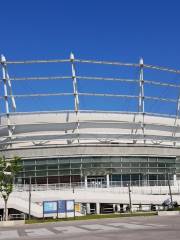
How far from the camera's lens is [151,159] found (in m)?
78.6

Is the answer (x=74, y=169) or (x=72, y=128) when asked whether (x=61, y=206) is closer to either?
(x=74, y=169)

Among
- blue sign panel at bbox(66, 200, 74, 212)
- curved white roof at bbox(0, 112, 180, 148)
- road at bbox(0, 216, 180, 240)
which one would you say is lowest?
road at bbox(0, 216, 180, 240)

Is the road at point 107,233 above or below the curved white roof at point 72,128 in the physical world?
below

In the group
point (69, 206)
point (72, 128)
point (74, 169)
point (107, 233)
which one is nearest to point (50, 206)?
point (69, 206)

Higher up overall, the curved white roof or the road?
the curved white roof

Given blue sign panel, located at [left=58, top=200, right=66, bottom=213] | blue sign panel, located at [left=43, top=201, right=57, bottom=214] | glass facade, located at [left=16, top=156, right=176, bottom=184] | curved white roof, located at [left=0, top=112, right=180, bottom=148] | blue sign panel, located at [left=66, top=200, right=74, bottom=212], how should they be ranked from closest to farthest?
blue sign panel, located at [left=43, top=201, right=57, bottom=214], blue sign panel, located at [left=58, top=200, right=66, bottom=213], blue sign panel, located at [left=66, top=200, right=74, bottom=212], glass facade, located at [left=16, top=156, right=176, bottom=184], curved white roof, located at [left=0, top=112, right=180, bottom=148]

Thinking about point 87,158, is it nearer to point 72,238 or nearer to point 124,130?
point 124,130

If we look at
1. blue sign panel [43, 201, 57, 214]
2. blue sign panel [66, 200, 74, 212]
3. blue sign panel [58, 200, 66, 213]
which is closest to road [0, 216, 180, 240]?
blue sign panel [43, 201, 57, 214]

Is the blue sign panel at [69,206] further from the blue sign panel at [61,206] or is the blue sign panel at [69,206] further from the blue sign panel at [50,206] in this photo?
the blue sign panel at [50,206]

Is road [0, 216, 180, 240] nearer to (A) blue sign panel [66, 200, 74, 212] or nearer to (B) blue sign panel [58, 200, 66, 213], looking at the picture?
(B) blue sign panel [58, 200, 66, 213]

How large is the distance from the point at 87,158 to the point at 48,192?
71.2 ft

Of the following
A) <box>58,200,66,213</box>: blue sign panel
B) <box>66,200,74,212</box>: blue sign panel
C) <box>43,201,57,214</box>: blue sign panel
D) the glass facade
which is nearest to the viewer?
<box>43,201,57,214</box>: blue sign panel

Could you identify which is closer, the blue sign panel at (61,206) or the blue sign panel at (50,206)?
the blue sign panel at (50,206)

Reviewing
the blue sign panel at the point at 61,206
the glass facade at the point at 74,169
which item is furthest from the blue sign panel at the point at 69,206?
the glass facade at the point at 74,169
